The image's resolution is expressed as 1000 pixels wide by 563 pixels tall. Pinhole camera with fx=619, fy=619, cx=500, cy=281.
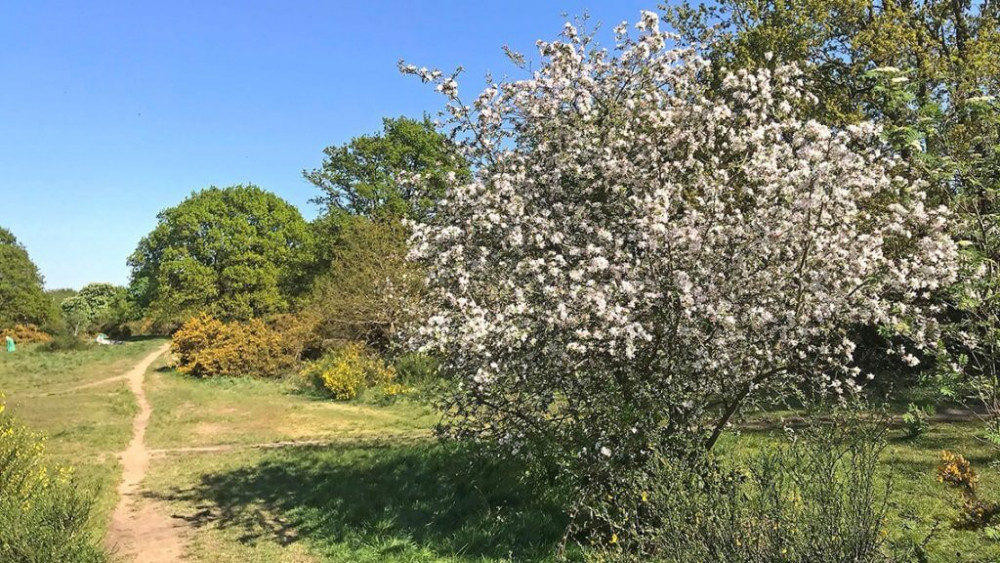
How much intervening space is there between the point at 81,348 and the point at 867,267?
57887mm

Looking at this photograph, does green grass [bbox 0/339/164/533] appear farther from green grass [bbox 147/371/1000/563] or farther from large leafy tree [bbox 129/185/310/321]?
large leafy tree [bbox 129/185/310/321]

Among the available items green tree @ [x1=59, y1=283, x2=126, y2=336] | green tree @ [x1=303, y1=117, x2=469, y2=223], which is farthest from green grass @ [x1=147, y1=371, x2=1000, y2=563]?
green tree @ [x1=59, y1=283, x2=126, y2=336]

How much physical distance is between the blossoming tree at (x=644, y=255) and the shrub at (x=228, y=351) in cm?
2813

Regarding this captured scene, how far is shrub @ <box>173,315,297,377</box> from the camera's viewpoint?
32938mm

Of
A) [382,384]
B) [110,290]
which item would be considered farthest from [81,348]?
[110,290]

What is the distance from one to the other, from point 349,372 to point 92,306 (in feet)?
271

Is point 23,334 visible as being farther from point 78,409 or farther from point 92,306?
point 78,409

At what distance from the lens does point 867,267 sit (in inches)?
291

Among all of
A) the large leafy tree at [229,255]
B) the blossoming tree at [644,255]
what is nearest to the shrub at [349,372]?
the blossoming tree at [644,255]

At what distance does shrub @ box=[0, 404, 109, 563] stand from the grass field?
2.48 metres

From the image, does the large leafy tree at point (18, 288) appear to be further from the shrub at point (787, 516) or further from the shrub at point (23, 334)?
the shrub at point (787, 516)

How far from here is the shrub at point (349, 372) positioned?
25875 millimetres

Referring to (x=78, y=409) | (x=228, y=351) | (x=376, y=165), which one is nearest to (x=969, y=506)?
(x=78, y=409)

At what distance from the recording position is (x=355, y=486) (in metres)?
12.1
